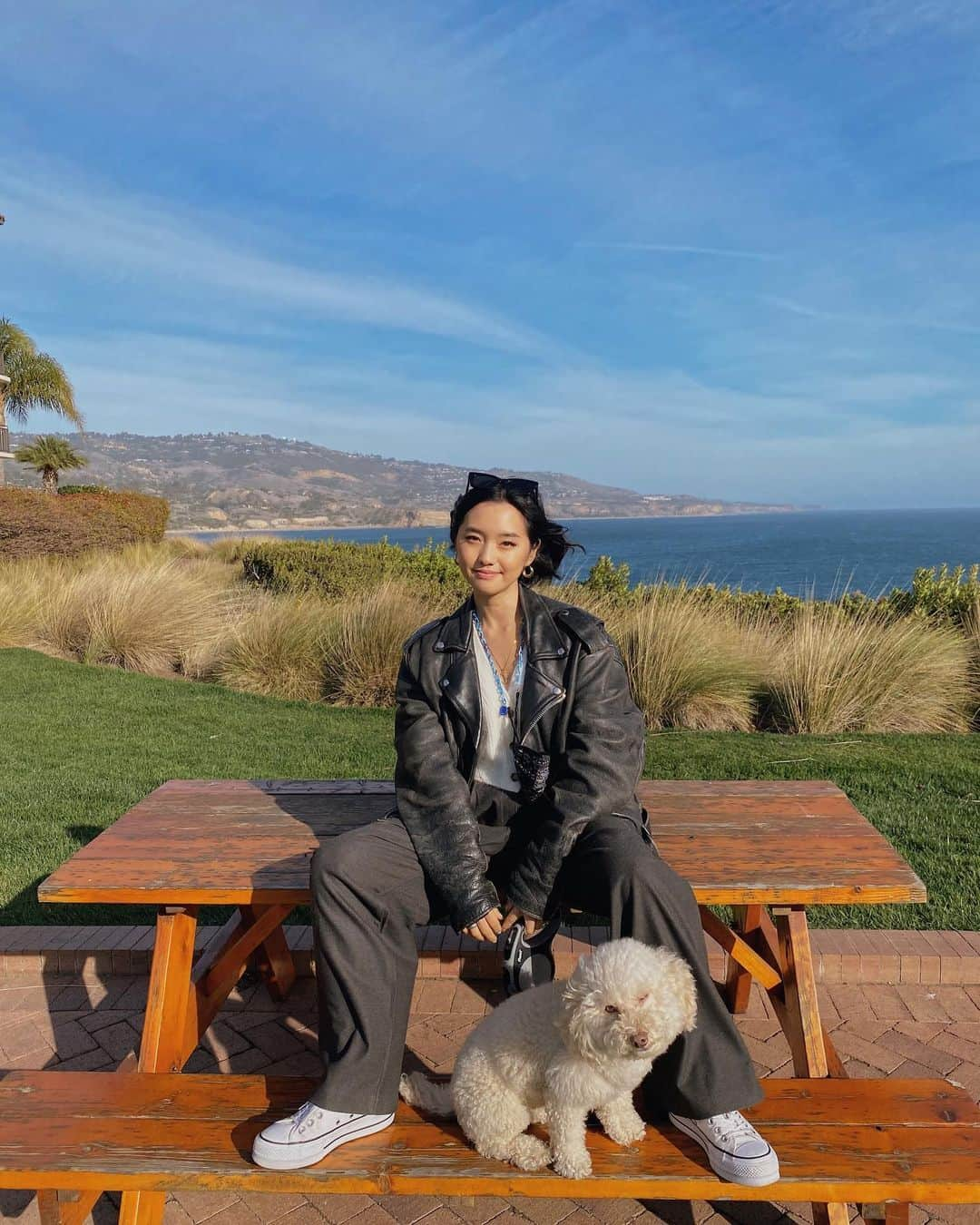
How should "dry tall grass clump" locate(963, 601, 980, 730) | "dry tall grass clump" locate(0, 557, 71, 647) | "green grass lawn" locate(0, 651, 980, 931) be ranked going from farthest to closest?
"dry tall grass clump" locate(0, 557, 71, 647) → "dry tall grass clump" locate(963, 601, 980, 730) → "green grass lawn" locate(0, 651, 980, 931)

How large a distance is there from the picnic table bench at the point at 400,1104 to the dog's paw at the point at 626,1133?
20 millimetres

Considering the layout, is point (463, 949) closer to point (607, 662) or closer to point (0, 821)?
point (607, 662)

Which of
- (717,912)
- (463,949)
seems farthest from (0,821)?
(717,912)

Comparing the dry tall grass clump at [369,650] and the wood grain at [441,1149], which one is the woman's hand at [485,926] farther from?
the dry tall grass clump at [369,650]

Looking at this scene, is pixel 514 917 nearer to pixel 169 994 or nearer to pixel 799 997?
pixel 799 997

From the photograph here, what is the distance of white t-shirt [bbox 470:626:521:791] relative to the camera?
2600mm

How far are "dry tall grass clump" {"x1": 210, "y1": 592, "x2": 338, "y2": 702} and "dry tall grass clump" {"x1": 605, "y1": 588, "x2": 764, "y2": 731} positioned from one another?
3167 mm

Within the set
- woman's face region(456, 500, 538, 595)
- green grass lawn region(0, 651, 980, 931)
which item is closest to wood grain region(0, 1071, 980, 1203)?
woman's face region(456, 500, 538, 595)

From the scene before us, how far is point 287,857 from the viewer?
2.54 m

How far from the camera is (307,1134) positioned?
1.86 metres

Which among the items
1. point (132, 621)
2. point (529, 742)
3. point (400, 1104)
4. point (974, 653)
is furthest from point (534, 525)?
point (132, 621)

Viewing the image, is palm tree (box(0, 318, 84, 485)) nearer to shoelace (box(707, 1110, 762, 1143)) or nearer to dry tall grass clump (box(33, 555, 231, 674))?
dry tall grass clump (box(33, 555, 231, 674))

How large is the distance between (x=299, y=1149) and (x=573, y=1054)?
1.98ft

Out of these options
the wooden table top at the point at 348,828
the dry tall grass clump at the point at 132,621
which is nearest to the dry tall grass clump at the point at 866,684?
the wooden table top at the point at 348,828
